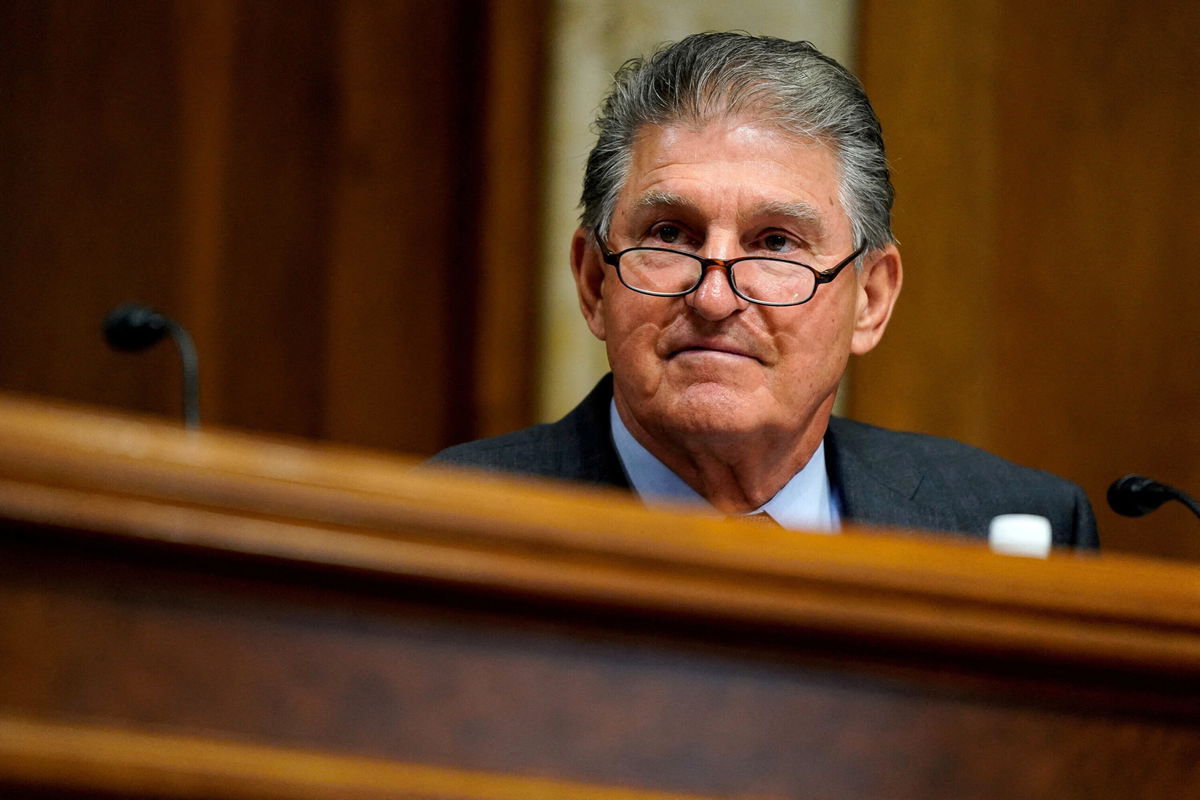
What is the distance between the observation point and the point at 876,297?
6.11 feet

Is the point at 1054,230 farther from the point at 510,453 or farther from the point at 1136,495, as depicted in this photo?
the point at 510,453

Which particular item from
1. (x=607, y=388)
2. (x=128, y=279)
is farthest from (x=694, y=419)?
(x=128, y=279)

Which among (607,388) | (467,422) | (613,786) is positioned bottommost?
(467,422)

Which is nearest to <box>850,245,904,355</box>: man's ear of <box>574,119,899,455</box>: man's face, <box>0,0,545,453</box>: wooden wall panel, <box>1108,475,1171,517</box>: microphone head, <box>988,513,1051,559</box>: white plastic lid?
<box>574,119,899,455</box>: man's face

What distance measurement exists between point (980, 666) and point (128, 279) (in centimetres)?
234

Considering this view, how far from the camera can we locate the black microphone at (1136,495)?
5.03ft

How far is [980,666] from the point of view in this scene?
0.63 m

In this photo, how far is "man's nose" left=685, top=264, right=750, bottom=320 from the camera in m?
1.60

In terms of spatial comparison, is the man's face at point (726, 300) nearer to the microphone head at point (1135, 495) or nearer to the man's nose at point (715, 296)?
the man's nose at point (715, 296)

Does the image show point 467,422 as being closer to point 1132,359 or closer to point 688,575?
point 1132,359

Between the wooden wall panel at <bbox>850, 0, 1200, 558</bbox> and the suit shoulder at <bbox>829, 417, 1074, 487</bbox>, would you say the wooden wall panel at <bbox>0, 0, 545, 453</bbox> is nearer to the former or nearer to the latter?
the wooden wall panel at <bbox>850, 0, 1200, 558</bbox>

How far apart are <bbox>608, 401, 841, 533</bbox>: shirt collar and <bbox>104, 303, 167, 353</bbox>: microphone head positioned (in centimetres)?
62

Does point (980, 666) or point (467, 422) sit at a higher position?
point (980, 666)

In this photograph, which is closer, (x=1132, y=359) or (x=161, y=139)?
(x=161, y=139)
